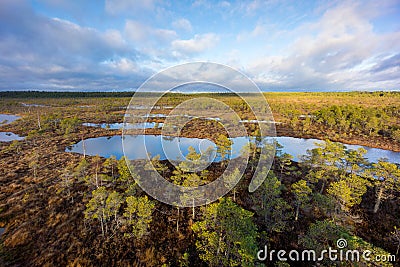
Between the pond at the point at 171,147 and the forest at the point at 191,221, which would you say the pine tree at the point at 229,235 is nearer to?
the forest at the point at 191,221

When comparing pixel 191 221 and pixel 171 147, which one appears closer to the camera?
pixel 191 221

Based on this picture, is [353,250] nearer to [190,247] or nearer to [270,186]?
[270,186]

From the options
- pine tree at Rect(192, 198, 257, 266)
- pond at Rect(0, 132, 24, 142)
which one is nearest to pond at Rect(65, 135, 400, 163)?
pond at Rect(0, 132, 24, 142)

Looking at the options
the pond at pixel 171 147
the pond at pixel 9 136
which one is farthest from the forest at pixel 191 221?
the pond at pixel 9 136

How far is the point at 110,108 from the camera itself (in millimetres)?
104312

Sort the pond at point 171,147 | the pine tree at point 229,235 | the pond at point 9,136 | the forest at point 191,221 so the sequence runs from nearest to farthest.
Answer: the pine tree at point 229,235 → the forest at point 191,221 → the pond at point 171,147 → the pond at point 9,136

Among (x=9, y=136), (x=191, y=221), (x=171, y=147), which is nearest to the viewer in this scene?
(x=191, y=221)

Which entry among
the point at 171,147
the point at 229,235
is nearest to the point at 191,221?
the point at 229,235

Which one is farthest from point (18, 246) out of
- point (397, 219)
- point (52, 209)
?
point (397, 219)

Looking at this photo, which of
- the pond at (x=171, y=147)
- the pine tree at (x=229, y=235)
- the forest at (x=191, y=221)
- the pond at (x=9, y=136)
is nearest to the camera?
Answer: the pine tree at (x=229, y=235)

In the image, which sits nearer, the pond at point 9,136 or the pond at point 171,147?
the pond at point 171,147

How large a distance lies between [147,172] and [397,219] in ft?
93.7

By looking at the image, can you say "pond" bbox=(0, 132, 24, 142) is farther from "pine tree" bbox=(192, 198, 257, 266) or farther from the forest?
"pine tree" bbox=(192, 198, 257, 266)

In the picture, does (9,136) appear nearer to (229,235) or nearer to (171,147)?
(171,147)
